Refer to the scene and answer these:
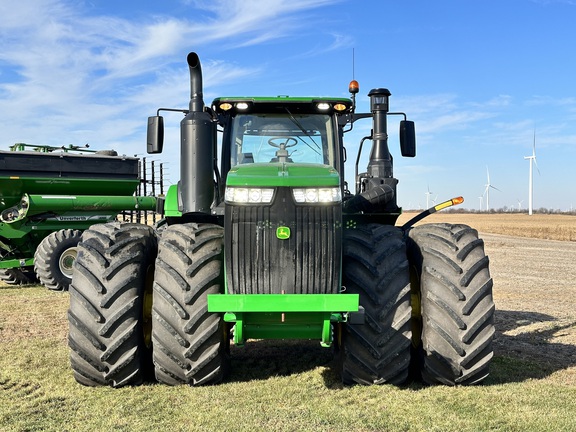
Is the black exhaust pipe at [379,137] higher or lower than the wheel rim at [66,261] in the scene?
higher

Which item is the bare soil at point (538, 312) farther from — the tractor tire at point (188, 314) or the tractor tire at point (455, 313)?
the tractor tire at point (188, 314)

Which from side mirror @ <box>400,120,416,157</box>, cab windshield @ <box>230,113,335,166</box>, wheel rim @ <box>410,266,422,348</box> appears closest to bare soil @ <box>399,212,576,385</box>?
wheel rim @ <box>410,266,422,348</box>

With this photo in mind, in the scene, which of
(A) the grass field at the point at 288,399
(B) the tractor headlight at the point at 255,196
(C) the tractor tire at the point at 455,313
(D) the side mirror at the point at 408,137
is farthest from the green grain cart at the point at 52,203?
(C) the tractor tire at the point at 455,313

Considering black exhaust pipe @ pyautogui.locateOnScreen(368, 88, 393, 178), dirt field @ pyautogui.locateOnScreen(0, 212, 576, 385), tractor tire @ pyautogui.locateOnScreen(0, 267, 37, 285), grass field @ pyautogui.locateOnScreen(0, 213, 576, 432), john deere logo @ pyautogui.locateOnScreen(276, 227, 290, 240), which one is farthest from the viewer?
tractor tire @ pyautogui.locateOnScreen(0, 267, 37, 285)

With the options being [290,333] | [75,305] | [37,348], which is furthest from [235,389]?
[37,348]

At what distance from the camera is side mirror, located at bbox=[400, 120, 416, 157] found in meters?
6.85

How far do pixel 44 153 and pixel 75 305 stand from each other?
9123mm

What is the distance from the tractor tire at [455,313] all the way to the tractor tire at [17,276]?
11.0 metres

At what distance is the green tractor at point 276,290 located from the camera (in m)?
4.94

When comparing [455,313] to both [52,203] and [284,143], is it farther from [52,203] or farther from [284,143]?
[52,203]

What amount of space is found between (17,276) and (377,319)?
11076 millimetres

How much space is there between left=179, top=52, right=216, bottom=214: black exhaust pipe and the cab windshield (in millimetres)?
423

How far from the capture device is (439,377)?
5.29 meters

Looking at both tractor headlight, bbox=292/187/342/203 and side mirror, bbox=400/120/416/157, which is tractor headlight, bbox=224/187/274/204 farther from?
side mirror, bbox=400/120/416/157
